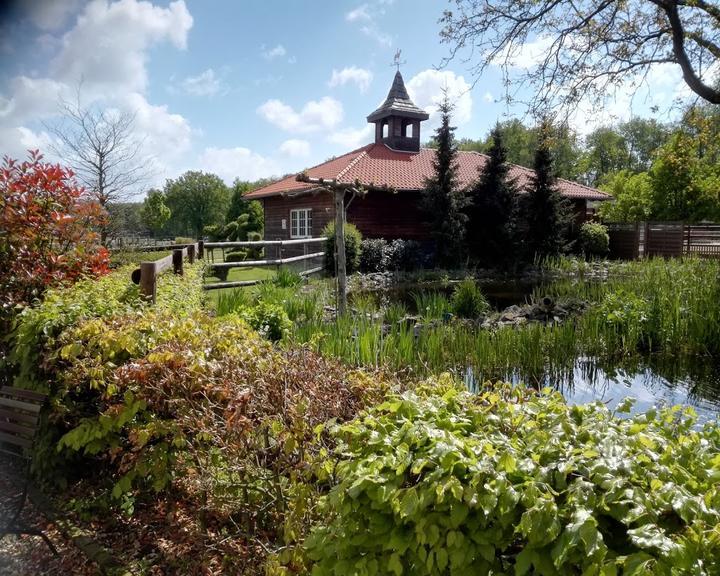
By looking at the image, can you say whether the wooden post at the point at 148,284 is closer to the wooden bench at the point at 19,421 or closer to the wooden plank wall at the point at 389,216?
the wooden bench at the point at 19,421

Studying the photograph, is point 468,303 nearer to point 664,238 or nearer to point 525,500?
point 525,500

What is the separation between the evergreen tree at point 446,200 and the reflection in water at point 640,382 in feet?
42.3

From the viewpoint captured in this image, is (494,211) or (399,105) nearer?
(494,211)

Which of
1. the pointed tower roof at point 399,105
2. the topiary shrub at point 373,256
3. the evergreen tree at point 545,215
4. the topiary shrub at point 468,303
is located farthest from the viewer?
the pointed tower roof at point 399,105

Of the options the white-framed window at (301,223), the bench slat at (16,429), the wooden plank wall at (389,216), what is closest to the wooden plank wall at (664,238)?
the wooden plank wall at (389,216)

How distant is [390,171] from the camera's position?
22562 mm

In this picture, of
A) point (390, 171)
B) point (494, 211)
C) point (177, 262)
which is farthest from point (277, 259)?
point (494, 211)

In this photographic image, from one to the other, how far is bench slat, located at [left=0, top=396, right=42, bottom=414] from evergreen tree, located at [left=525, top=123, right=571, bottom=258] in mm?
21104

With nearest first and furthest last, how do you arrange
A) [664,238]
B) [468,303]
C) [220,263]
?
[468,303], [220,263], [664,238]

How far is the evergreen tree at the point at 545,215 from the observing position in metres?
21.9

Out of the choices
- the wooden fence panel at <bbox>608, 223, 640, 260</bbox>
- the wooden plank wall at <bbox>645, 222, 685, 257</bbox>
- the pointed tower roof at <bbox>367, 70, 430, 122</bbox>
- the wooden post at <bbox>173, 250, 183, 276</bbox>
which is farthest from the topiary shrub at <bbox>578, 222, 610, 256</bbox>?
the wooden post at <bbox>173, 250, 183, 276</bbox>

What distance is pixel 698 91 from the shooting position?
11.3 metres

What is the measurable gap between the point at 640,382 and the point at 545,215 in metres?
16.2

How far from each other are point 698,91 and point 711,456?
40.6ft
